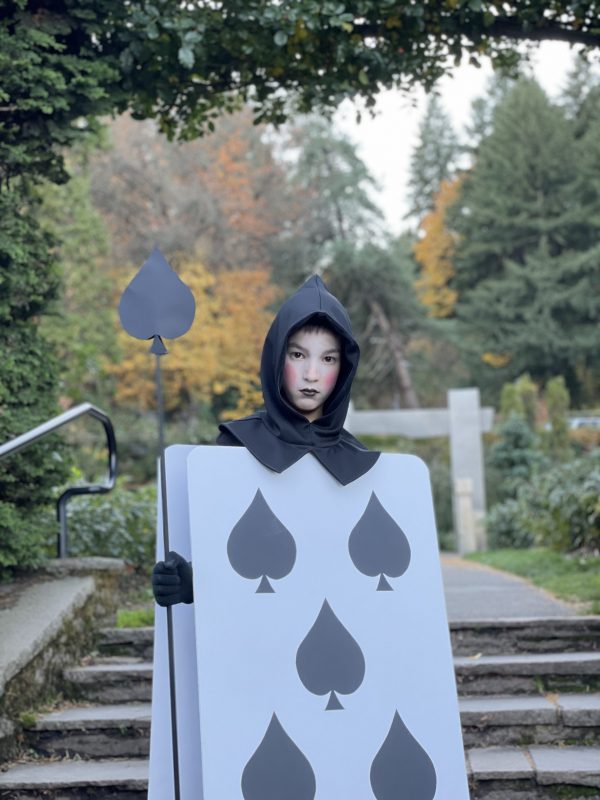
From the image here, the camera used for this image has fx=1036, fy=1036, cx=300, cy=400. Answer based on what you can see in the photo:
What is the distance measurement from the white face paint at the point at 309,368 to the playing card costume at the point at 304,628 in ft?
0.20

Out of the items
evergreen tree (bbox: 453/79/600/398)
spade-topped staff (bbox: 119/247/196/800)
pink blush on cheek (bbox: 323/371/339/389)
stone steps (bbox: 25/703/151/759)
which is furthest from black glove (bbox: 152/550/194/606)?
evergreen tree (bbox: 453/79/600/398)

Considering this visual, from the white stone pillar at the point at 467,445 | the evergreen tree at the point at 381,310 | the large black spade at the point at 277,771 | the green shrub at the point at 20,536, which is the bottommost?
the large black spade at the point at 277,771

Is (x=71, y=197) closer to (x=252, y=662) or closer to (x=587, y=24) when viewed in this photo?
(x=587, y=24)

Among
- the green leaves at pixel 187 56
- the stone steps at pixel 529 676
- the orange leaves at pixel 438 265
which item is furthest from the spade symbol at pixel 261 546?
the orange leaves at pixel 438 265

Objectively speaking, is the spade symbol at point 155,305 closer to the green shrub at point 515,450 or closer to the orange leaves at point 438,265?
the green shrub at point 515,450

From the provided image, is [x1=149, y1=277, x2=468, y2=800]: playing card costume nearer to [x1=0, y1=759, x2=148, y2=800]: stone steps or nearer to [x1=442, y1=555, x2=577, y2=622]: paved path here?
[x1=0, y1=759, x2=148, y2=800]: stone steps

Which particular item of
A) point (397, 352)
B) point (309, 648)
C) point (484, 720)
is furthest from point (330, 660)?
point (397, 352)

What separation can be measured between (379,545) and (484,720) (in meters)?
1.54

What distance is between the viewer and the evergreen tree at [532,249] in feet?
102

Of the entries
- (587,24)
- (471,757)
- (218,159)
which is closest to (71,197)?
(218,159)

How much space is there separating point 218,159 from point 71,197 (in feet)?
27.7

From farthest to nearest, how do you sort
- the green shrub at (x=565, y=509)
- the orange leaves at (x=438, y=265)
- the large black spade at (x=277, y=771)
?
the orange leaves at (x=438, y=265)
the green shrub at (x=565, y=509)
the large black spade at (x=277, y=771)

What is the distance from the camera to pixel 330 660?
8.52ft

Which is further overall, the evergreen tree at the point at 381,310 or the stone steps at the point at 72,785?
the evergreen tree at the point at 381,310
